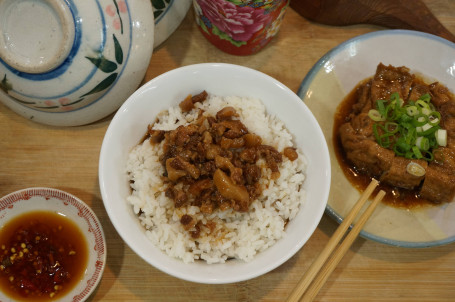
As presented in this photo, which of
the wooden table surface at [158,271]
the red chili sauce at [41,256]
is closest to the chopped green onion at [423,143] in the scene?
the wooden table surface at [158,271]

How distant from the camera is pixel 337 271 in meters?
2.65

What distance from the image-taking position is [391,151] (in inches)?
107

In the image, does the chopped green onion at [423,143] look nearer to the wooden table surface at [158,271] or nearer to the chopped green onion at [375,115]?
the chopped green onion at [375,115]

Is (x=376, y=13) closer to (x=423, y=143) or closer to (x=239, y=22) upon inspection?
(x=423, y=143)

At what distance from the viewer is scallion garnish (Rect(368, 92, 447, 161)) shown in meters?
2.71

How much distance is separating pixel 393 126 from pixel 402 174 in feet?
1.08

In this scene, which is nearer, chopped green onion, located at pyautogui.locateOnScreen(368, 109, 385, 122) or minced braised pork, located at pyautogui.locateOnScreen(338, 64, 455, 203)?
minced braised pork, located at pyautogui.locateOnScreen(338, 64, 455, 203)

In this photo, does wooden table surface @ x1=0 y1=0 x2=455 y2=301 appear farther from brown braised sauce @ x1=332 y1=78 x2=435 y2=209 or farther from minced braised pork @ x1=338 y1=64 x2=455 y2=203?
minced braised pork @ x1=338 y1=64 x2=455 y2=203

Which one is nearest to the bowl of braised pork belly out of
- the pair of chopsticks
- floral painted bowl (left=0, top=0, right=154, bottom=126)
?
the pair of chopsticks

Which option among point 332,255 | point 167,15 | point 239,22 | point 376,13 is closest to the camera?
point 332,255

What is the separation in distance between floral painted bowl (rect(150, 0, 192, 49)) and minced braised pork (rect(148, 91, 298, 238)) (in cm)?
91

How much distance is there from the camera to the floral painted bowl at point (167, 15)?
8.90 ft

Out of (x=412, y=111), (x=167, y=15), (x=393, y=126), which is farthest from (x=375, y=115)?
(x=167, y=15)

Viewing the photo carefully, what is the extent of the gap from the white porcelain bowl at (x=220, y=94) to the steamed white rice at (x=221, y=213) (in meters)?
0.04
